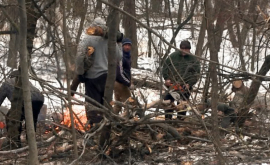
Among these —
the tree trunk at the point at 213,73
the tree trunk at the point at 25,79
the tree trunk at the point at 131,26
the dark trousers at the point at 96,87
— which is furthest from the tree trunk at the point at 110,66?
the tree trunk at the point at 131,26

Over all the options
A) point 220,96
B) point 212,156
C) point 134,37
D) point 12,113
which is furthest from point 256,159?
point 134,37

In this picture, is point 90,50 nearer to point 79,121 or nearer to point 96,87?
point 96,87

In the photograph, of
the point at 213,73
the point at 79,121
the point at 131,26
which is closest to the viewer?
the point at 213,73

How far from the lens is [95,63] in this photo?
7.29 m

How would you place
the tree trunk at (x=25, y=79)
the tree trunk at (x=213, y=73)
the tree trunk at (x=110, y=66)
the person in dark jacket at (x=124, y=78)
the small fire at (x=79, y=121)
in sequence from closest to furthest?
the tree trunk at (x=25, y=79)
the tree trunk at (x=213, y=73)
the tree trunk at (x=110, y=66)
the small fire at (x=79, y=121)
the person in dark jacket at (x=124, y=78)

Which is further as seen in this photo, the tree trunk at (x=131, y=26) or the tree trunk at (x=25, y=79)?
the tree trunk at (x=131, y=26)

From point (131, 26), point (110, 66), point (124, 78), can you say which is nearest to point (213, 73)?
point (110, 66)

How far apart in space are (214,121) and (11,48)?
256 centimetres

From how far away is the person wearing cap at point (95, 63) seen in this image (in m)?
7.19

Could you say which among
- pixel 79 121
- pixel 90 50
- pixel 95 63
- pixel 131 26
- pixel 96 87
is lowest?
pixel 79 121

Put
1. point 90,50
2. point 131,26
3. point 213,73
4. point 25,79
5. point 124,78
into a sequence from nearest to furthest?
1. point 25,79
2. point 213,73
3. point 90,50
4. point 124,78
5. point 131,26

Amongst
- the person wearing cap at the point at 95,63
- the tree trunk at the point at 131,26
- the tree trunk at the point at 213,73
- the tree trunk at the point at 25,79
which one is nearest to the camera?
the tree trunk at the point at 25,79

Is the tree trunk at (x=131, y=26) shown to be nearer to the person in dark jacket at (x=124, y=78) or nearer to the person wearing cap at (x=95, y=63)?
the person in dark jacket at (x=124, y=78)

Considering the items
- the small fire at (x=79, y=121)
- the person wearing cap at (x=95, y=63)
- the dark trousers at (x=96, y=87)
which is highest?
the person wearing cap at (x=95, y=63)
